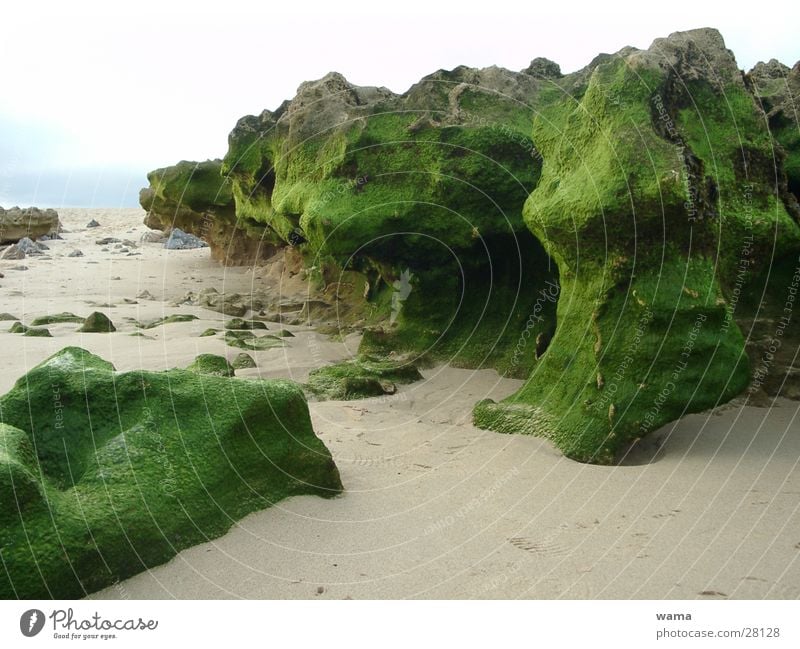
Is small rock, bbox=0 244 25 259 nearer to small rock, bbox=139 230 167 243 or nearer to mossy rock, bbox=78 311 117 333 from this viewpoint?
small rock, bbox=139 230 167 243

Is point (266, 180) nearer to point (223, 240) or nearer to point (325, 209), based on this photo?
point (325, 209)

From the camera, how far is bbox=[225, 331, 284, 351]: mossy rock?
9.30 metres

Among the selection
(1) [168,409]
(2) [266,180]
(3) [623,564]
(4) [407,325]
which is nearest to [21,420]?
(1) [168,409]

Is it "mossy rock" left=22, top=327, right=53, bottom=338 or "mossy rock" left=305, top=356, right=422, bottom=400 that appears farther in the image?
"mossy rock" left=22, top=327, right=53, bottom=338

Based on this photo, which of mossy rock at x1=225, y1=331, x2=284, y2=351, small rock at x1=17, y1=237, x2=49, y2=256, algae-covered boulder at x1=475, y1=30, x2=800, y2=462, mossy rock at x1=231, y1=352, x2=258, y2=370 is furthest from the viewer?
small rock at x1=17, y1=237, x2=49, y2=256

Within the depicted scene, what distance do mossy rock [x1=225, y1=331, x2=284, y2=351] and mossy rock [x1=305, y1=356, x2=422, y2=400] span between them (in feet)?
5.04

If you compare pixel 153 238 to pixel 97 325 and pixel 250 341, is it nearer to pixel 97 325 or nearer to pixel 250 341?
pixel 97 325

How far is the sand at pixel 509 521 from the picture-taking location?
3.65 metres

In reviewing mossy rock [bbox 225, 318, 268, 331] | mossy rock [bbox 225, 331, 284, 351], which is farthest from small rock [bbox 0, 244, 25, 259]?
mossy rock [bbox 225, 331, 284, 351]

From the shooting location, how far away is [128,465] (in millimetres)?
4074

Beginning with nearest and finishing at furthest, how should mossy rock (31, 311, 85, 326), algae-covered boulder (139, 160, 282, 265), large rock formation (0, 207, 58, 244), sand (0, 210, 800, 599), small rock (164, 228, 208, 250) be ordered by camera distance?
sand (0, 210, 800, 599) → mossy rock (31, 311, 85, 326) → algae-covered boulder (139, 160, 282, 265) → small rock (164, 228, 208, 250) → large rock formation (0, 207, 58, 244)

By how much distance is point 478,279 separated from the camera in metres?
8.40

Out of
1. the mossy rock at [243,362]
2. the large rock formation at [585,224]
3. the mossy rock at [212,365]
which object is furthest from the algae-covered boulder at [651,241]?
the mossy rock at [243,362]

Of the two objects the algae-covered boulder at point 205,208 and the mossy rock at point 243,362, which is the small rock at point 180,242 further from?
the mossy rock at point 243,362
